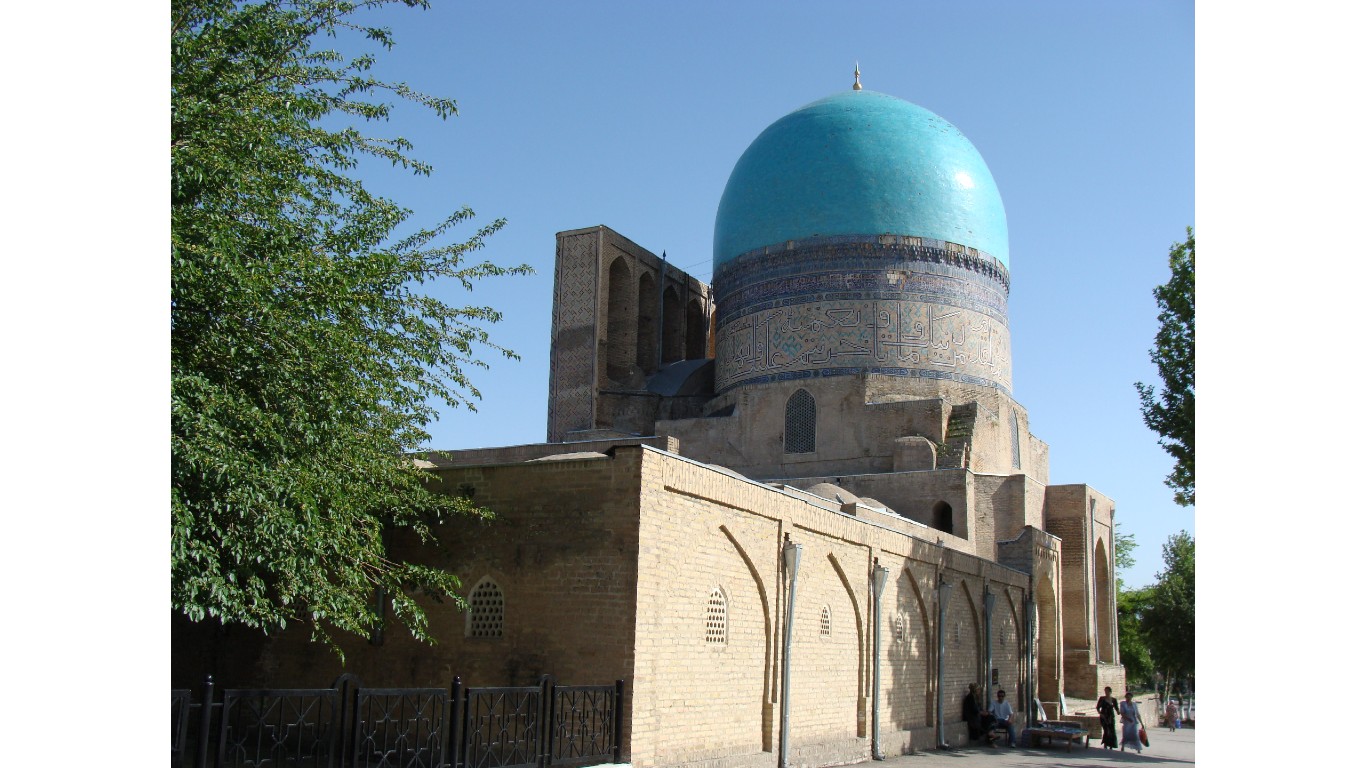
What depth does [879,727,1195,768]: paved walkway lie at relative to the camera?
11930mm

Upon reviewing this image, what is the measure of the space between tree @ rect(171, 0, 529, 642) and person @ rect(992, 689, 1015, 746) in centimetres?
879

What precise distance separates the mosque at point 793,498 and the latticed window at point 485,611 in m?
0.03

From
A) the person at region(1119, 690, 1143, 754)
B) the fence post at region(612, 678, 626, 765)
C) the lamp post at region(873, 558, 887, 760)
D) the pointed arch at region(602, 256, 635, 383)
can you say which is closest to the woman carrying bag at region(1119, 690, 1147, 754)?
the person at region(1119, 690, 1143, 754)

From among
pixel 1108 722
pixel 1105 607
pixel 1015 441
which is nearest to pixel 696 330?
pixel 1015 441

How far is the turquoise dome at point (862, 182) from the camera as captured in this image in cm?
2103

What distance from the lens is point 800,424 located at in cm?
2025

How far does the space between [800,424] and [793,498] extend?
9.64 metres

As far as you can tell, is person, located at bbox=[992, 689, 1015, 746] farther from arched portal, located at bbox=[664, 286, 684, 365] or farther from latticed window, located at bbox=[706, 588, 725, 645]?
arched portal, located at bbox=[664, 286, 684, 365]

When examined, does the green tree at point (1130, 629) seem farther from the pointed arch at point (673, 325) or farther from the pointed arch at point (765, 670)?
the pointed arch at point (765, 670)

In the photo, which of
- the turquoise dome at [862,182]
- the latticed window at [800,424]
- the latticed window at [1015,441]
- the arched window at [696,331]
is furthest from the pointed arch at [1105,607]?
the arched window at [696,331]

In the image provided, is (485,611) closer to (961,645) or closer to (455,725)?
(455,725)

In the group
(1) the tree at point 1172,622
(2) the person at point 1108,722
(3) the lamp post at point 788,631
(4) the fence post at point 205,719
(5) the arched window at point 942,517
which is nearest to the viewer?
(4) the fence post at point 205,719

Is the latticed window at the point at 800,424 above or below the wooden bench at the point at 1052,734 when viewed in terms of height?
above
